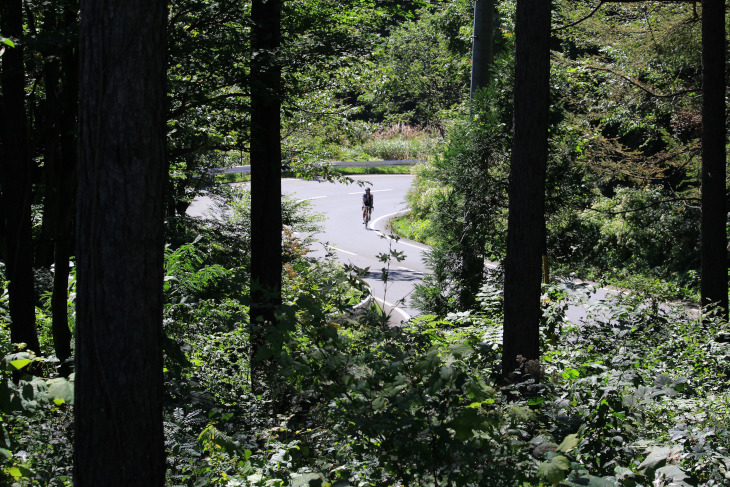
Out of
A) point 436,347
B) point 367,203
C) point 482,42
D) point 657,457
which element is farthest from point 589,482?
point 367,203

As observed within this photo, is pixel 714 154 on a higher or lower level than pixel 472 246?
higher

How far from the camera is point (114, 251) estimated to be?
2.92 m

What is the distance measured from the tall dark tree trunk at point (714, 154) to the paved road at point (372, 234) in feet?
15.7

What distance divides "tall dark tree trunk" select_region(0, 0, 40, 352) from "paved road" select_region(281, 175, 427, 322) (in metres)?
4.37

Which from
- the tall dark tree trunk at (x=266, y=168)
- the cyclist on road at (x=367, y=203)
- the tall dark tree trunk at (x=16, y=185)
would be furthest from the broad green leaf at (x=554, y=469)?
the cyclist on road at (x=367, y=203)

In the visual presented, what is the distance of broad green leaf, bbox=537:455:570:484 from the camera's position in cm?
273

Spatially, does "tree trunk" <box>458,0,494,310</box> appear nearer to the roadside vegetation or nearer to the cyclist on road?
the roadside vegetation

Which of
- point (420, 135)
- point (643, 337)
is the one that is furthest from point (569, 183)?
point (420, 135)

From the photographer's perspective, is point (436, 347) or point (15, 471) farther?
point (436, 347)

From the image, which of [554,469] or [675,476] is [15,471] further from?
[675,476]

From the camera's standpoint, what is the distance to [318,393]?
3926 millimetres

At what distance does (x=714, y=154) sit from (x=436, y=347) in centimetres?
789

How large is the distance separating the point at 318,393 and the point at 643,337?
4680 mm

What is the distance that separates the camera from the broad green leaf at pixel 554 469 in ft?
8.96
